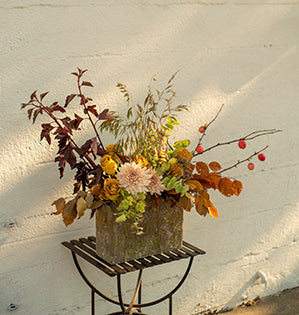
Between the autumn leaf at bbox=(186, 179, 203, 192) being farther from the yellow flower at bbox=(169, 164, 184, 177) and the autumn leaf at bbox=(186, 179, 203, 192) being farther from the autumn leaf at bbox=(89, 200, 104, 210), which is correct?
the autumn leaf at bbox=(89, 200, 104, 210)

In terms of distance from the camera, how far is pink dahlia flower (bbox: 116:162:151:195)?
1744 mm

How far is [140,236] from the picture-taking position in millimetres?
1898

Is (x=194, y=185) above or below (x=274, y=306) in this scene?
above

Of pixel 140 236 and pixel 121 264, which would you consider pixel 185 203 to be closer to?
pixel 140 236

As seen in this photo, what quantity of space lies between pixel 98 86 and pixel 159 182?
52 cm

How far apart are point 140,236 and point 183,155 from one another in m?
0.31

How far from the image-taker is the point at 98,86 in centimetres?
212

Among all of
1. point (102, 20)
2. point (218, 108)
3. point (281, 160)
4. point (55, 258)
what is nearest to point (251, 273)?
point (281, 160)

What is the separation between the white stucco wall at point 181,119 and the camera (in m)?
2.00

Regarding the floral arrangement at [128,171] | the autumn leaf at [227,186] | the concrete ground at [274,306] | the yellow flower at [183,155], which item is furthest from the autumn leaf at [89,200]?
the concrete ground at [274,306]

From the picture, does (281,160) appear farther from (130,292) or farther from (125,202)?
(125,202)

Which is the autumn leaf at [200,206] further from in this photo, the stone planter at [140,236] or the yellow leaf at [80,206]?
the yellow leaf at [80,206]

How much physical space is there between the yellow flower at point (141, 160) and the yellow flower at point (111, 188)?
0.11 meters

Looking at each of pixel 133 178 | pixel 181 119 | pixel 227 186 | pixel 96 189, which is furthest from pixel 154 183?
pixel 181 119
